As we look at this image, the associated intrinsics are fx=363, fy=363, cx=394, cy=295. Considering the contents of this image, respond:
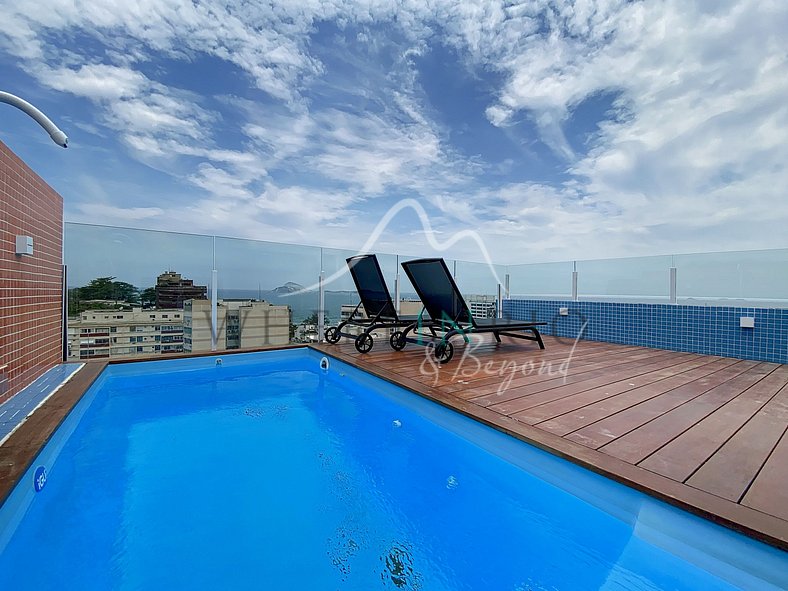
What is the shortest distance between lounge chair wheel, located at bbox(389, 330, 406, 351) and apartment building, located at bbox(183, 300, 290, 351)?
1.78 meters

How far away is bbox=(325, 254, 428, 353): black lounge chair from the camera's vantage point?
4954mm

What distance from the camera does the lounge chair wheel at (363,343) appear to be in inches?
195

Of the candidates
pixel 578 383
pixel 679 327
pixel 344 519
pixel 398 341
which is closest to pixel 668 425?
pixel 578 383

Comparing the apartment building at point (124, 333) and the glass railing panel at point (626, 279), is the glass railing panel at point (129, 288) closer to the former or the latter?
the apartment building at point (124, 333)

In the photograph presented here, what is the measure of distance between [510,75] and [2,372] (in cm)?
800

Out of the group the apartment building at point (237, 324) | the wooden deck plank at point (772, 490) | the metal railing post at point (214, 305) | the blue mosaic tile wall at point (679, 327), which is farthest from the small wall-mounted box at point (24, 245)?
the blue mosaic tile wall at point (679, 327)

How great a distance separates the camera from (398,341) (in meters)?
5.20

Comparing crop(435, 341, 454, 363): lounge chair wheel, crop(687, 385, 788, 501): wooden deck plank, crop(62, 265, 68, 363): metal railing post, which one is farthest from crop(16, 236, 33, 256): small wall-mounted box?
crop(687, 385, 788, 501): wooden deck plank

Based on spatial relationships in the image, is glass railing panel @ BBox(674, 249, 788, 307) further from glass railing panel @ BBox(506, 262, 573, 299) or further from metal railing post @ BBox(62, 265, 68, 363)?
metal railing post @ BBox(62, 265, 68, 363)

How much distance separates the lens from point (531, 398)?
9.09ft

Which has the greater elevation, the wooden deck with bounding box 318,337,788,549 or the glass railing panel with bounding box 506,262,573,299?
the glass railing panel with bounding box 506,262,573,299

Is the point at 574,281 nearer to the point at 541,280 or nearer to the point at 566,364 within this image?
the point at 541,280

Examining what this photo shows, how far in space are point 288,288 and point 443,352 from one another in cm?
305

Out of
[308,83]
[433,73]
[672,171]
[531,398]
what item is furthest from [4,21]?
[672,171]
